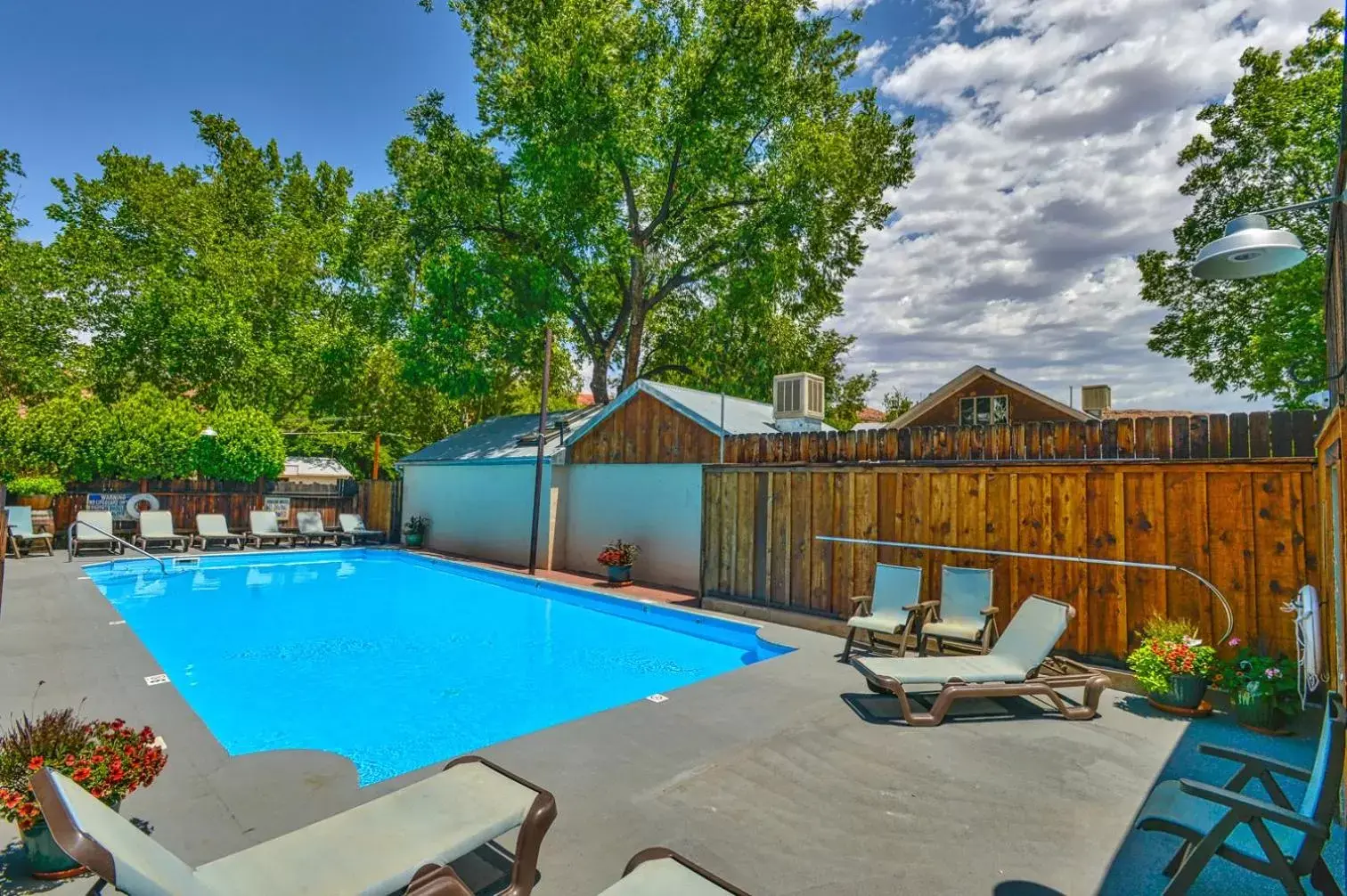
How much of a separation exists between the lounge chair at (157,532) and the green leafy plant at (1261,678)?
64.1 ft

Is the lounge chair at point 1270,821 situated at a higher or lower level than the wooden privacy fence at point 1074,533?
lower

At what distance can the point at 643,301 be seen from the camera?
21.0 metres

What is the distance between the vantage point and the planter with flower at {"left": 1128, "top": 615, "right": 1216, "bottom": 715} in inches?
198

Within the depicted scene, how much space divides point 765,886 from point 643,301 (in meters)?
19.5

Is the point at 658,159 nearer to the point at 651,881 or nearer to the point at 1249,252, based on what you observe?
the point at 1249,252

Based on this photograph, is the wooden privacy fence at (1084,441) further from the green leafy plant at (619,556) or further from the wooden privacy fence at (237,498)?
the wooden privacy fence at (237,498)

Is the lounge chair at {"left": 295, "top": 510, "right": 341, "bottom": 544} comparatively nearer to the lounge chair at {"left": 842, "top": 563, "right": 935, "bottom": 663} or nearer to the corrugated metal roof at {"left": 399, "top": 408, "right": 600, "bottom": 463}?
the corrugated metal roof at {"left": 399, "top": 408, "right": 600, "bottom": 463}

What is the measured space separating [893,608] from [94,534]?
17785 millimetres

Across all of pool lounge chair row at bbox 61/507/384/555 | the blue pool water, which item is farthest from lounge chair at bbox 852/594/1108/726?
pool lounge chair row at bbox 61/507/384/555

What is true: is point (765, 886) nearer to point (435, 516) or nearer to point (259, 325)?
point (435, 516)

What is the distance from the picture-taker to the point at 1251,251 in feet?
11.0

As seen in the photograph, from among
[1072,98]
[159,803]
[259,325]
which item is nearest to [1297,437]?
[159,803]

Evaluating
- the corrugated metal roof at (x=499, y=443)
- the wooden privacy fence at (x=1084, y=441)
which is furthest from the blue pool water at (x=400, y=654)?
the corrugated metal roof at (x=499, y=443)

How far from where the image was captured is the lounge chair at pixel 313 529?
1819 centimetres
